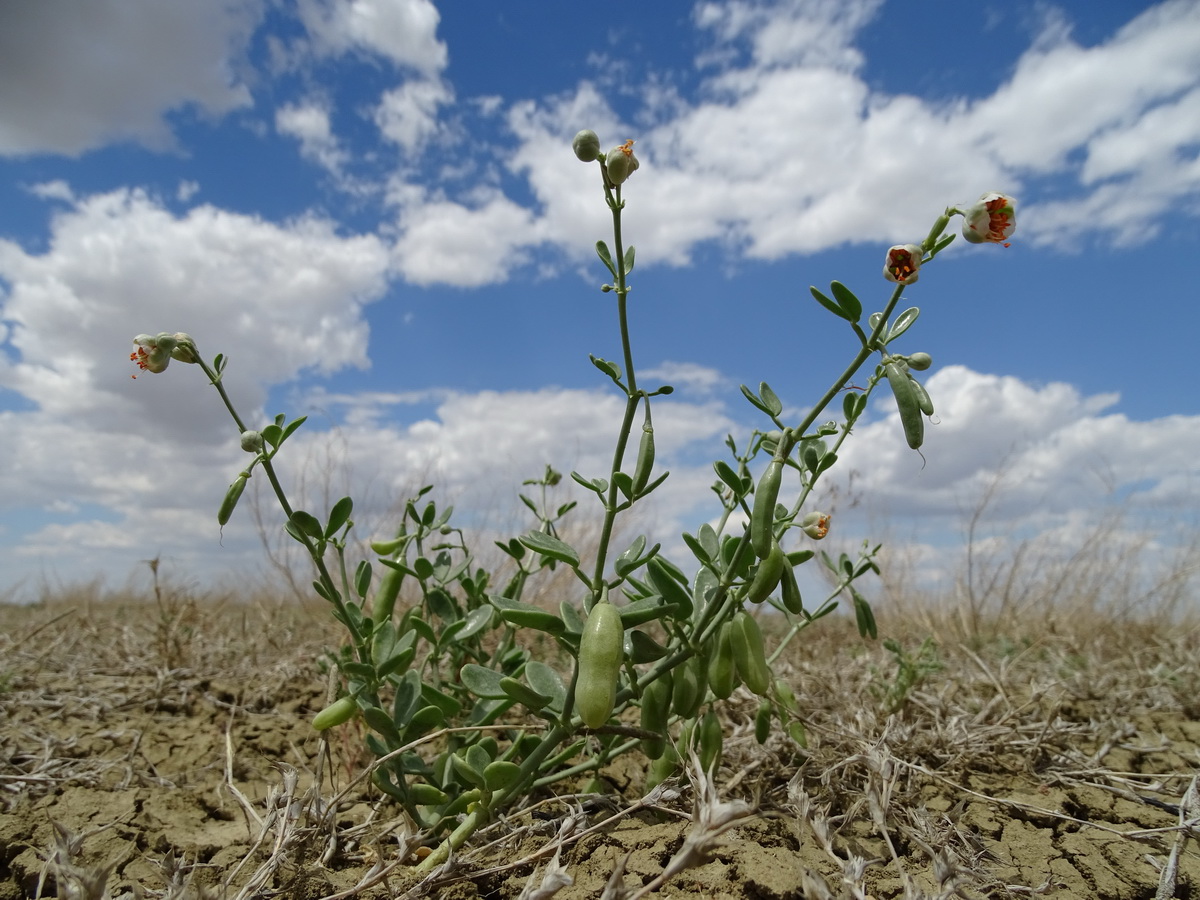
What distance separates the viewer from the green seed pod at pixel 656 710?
1.53 metres

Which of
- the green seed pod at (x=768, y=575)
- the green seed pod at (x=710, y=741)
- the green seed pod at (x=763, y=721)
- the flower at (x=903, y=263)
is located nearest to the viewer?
the flower at (x=903, y=263)

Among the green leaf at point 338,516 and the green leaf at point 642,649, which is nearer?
the green leaf at point 642,649

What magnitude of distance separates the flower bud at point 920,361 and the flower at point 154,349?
129cm

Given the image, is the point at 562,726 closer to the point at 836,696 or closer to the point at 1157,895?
the point at 1157,895

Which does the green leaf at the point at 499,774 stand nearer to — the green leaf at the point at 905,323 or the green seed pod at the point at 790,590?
the green seed pod at the point at 790,590

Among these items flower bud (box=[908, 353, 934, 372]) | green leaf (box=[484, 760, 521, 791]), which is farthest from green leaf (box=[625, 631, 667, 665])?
flower bud (box=[908, 353, 934, 372])

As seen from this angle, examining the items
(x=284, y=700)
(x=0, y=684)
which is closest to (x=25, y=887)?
(x=284, y=700)

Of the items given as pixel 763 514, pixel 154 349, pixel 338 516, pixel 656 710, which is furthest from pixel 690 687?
pixel 154 349

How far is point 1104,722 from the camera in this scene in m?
2.44

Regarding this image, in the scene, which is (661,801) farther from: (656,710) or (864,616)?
(864,616)

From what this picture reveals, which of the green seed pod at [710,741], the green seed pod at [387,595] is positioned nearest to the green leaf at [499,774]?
the green seed pod at [710,741]

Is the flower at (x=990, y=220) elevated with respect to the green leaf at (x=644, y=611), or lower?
elevated

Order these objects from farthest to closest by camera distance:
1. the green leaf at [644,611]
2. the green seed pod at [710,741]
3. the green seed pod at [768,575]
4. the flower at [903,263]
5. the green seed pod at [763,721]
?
the green seed pod at [763,721], the green seed pod at [710,741], the green leaf at [644,611], the green seed pod at [768,575], the flower at [903,263]

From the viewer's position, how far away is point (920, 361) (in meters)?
1.30
